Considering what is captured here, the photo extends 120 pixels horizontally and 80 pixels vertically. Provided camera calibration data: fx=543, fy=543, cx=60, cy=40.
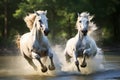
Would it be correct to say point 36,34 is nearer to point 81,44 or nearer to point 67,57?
point 81,44

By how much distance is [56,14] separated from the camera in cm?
4612

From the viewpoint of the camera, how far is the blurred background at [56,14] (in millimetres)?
42688

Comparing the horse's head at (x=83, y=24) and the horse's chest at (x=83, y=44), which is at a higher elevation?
the horse's head at (x=83, y=24)

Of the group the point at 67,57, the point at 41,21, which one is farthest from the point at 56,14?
the point at 41,21

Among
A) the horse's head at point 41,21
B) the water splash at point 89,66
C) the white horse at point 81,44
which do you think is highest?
the horse's head at point 41,21

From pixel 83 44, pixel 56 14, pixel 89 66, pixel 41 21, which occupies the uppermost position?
pixel 56 14

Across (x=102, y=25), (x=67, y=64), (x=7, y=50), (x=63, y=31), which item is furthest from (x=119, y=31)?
(x=67, y=64)

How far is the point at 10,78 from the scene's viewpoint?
16562 millimetres

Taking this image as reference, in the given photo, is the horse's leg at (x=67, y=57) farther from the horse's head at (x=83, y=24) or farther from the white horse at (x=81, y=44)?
the horse's head at (x=83, y=24)

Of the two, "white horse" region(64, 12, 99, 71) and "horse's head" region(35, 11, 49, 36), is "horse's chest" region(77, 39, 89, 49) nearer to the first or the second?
"white horse" region(64, 12, 99, 71)

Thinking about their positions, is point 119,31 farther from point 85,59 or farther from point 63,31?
point 85,59

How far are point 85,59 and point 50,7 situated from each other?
2695 centimetres

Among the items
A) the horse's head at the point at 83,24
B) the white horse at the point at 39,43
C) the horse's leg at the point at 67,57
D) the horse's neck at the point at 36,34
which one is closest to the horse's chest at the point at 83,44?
the horse's head at the point at 83,24

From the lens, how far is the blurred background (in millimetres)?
42688
